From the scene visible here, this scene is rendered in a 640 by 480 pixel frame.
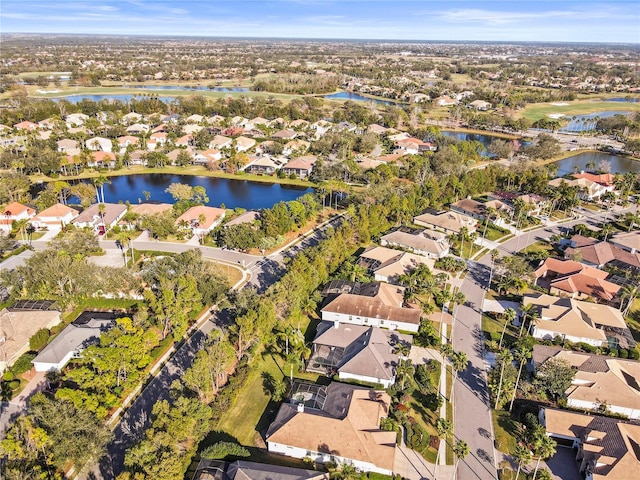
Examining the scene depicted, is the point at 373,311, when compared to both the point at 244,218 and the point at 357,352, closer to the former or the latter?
the point at 357,352

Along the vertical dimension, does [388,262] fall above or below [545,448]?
above

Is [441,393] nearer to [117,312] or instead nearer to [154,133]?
[117,312]

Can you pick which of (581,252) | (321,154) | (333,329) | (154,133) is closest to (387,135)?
(321,154)

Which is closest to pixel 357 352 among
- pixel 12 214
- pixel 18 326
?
pixel 18 326

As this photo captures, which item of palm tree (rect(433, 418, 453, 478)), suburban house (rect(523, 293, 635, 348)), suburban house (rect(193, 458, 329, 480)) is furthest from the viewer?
suburban house (rect(523, 293, 635, 348))

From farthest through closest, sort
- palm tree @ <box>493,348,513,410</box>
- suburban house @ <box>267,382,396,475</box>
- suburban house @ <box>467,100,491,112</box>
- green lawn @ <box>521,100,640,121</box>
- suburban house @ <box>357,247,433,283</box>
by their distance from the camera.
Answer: suburban house @ <box>467,100,491,112</box> → green lawn @ <box>521,100,640,121</box> → suburban house @ <box>357,247,433,283</box> → palm tree @ <box>493,348,513,410</box> → suburban house @ <box>267,382,396,475</box>

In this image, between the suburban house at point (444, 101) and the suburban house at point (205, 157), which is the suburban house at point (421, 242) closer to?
the suburban house at point (205, 157)

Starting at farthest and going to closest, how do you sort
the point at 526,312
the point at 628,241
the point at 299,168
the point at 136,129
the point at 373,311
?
1. the point at 136,129
2. the point at 299,168
3. the point at 628,241
4. the point at 373,311
5. the point at 526,312

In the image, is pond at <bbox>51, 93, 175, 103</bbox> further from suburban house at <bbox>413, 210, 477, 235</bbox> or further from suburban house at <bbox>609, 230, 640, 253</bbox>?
suburban house at <bbox>609, 230, 640, 253</bbox>

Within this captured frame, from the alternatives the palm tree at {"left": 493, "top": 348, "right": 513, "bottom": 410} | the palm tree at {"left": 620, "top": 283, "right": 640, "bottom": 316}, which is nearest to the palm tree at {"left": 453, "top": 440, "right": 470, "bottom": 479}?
the palm tree at {"left": 493, "top": 348, "right": 513, "bottom": 410}
